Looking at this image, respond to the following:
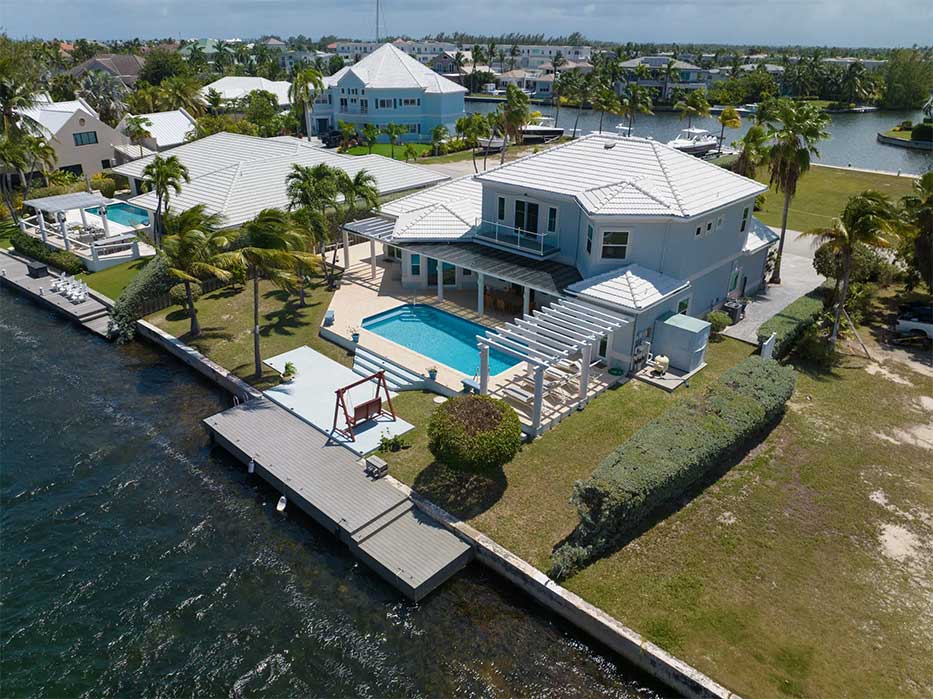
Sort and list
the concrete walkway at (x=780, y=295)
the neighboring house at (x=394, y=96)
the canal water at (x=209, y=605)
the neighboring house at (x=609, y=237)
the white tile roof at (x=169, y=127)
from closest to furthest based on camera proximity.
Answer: the canal water at (x=209, y=605), the neighboring house at (x=609, y=237), the concrete walkway at (x=780, y=295), the white tile roof at (x=169, y=127), the neighboring house at (x=394, y=96)

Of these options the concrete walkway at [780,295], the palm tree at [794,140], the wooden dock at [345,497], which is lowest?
the wooden dock at [345,497]

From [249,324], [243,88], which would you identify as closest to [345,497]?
[249,324]

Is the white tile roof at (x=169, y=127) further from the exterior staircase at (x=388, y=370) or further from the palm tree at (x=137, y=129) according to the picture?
the exterior staircase at (x=388, y=370)

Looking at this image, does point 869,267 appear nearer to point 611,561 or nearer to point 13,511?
point 611,561

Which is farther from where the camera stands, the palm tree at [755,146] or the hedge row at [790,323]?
the palm tree at [755,146]

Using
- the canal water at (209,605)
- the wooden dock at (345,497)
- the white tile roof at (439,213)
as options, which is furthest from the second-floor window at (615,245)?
the canal water at (209,605)
